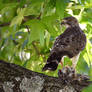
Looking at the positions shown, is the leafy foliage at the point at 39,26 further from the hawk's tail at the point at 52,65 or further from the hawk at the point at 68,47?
the hawk's tail at the point at 52,65

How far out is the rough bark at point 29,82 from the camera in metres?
2.70

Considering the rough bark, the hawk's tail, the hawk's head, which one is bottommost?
the rough bark

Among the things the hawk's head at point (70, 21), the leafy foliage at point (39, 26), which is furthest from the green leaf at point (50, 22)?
the hawk's head at point (70, 21)

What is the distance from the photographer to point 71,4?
3.67m

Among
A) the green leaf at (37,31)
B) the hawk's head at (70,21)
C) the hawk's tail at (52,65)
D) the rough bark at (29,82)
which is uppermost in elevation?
the green leaf at (37,31)

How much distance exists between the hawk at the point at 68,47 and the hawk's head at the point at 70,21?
18mm

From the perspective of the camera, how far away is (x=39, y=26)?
3061mm

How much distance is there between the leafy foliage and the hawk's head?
0.08 meters

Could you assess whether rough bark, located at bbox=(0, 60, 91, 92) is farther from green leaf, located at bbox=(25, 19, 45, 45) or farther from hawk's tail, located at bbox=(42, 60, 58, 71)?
green leaf, located at bbox=(25, 19, 45, 45)

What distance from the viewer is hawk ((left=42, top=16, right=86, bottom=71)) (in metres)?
2.79

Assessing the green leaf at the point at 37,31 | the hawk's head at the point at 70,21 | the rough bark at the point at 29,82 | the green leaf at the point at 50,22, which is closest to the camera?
the rough bark at the point at 29,82

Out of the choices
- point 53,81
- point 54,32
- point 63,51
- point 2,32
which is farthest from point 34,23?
point 2,32

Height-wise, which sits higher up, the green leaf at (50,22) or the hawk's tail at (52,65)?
the green leaf at (50,22)

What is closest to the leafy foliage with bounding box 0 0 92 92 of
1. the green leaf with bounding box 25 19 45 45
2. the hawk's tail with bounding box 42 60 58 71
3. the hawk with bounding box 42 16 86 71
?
the green leaf with bounding box 25 19 45 45
